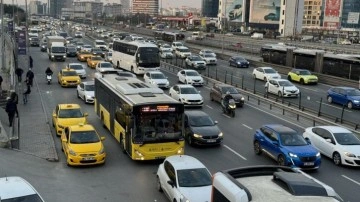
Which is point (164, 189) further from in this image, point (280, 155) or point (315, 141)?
point (315, 141)

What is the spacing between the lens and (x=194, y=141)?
20.8 meters

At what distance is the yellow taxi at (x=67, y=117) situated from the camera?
2186cm

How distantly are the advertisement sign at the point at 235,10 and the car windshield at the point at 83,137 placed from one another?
165 meters

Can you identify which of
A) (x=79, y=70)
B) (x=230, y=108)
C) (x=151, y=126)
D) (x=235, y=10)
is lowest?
(x=230, y=108)

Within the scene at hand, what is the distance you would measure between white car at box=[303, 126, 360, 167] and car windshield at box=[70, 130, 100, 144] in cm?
959

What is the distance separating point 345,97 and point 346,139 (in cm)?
1382

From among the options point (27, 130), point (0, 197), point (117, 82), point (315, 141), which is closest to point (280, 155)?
point (315, 141)

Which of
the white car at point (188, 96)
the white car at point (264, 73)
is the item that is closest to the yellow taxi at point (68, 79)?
the white car at point (188, 96)

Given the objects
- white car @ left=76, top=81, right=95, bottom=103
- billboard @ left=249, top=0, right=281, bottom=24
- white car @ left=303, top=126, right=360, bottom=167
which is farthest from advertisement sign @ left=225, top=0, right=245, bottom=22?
white car @ left=303, top=126, right=360, bottom=167

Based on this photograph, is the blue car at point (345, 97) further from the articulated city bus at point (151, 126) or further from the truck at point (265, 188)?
the truck at point (265, 188)

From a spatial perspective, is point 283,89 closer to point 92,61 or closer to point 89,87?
point 89,87

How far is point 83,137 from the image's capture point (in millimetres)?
18469

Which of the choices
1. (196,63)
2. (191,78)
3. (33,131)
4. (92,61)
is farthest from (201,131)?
(92,61)

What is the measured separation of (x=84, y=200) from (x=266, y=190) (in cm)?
860
